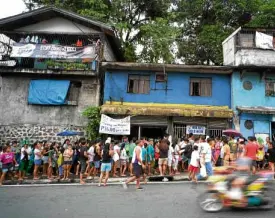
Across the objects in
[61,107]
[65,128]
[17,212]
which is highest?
[61,107]

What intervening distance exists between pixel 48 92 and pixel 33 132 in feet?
8.55

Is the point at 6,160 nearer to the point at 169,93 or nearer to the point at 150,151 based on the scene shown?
the point at 150,151

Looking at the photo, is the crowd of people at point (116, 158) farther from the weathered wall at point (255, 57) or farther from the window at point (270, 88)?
the weathered wall at point (255, 57)

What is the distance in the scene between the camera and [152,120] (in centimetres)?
1833

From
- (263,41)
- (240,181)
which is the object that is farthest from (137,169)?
(263,41)

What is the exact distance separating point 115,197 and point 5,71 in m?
13.1

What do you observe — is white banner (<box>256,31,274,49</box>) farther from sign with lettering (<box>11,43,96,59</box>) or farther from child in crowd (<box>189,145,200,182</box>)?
child in crowd (<box>189,145,200,182</box>)

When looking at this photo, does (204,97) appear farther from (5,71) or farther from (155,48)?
(5,71)

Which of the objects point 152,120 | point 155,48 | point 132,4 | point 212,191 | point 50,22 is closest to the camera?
point 212,191

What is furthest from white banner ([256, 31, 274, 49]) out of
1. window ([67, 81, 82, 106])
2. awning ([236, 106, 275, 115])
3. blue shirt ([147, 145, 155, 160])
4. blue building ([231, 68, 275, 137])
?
window ([67, 81, 82, 106])

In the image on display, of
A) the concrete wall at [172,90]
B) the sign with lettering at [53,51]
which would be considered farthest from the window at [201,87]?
the sign with lettering at [53,51]

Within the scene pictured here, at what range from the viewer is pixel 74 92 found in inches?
761

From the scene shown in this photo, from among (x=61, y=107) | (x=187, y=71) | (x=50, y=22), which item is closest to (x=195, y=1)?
(x=187, y=71)

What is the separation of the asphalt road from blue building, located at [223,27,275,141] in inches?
348
